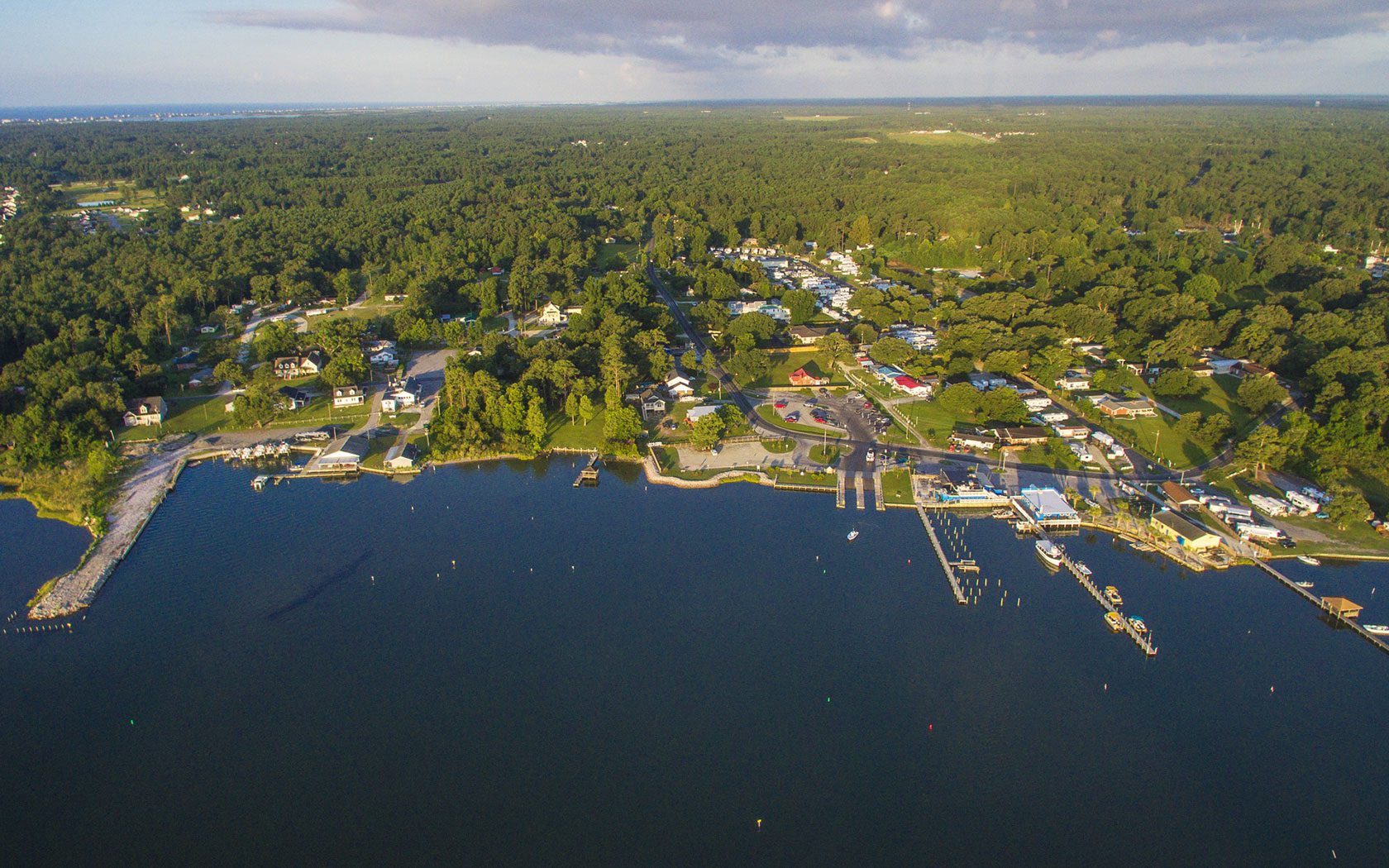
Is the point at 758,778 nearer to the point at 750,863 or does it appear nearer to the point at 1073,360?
the point at 750,863

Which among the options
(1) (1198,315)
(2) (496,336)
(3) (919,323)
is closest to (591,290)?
(2) (496,336)

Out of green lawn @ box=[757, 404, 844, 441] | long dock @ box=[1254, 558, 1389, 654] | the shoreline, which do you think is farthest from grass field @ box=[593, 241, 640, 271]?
long dock @ box=[1254, 558, 1389, 654]

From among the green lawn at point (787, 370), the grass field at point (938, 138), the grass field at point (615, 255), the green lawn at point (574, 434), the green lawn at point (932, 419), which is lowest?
the green lawn at point (574, 434)

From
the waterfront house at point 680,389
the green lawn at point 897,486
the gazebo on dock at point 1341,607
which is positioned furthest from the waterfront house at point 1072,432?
the waterfront house at point 680,389

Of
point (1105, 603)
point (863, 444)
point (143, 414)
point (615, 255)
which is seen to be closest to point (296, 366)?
point (143, 414)

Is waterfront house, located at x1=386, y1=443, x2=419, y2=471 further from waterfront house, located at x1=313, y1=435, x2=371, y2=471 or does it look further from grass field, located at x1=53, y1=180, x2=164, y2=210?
grass field, located at x1=53, y1=180, x2=164, y2=210

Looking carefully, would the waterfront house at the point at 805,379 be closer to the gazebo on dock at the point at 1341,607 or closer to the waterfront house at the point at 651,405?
the waterfront house at the point at 651,405

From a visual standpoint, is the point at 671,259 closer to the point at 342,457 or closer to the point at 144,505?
the point at 342,457
